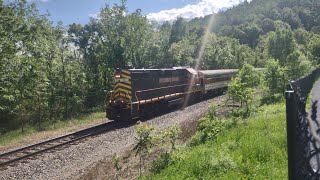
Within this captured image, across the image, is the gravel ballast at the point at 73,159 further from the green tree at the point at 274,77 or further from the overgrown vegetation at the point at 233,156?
the green tree at the point at 274,77

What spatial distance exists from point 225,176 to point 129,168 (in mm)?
4544

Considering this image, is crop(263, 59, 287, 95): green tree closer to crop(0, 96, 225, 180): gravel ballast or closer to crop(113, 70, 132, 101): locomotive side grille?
crop(113, 70, 132, 101): locomotive side grille

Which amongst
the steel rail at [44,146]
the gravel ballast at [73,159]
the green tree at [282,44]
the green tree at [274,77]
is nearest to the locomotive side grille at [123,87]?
the steel rail at [44,146]

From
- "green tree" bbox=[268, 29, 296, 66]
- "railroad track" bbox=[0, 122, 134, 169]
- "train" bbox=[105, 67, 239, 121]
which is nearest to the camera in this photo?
"railroad track" bbox=[0, 122, 134, 169]

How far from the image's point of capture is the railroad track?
13.0 meters

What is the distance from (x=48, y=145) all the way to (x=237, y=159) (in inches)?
395

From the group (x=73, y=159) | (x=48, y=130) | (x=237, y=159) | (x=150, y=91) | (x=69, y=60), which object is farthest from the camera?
(x=69, y=60)

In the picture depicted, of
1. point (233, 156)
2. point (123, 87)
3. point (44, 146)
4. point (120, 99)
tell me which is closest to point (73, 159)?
point (44, 146)

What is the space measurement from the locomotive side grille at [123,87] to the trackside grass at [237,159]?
10.4 meters

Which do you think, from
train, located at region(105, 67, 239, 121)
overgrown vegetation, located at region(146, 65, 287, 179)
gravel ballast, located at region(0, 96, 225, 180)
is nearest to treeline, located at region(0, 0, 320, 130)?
train, located at region(105, 67, 239, 121)

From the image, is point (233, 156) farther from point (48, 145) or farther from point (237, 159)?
point (48, 145)

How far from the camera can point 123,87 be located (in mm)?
20547

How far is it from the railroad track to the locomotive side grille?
186 cm

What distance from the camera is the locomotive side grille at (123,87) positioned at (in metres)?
20.4
